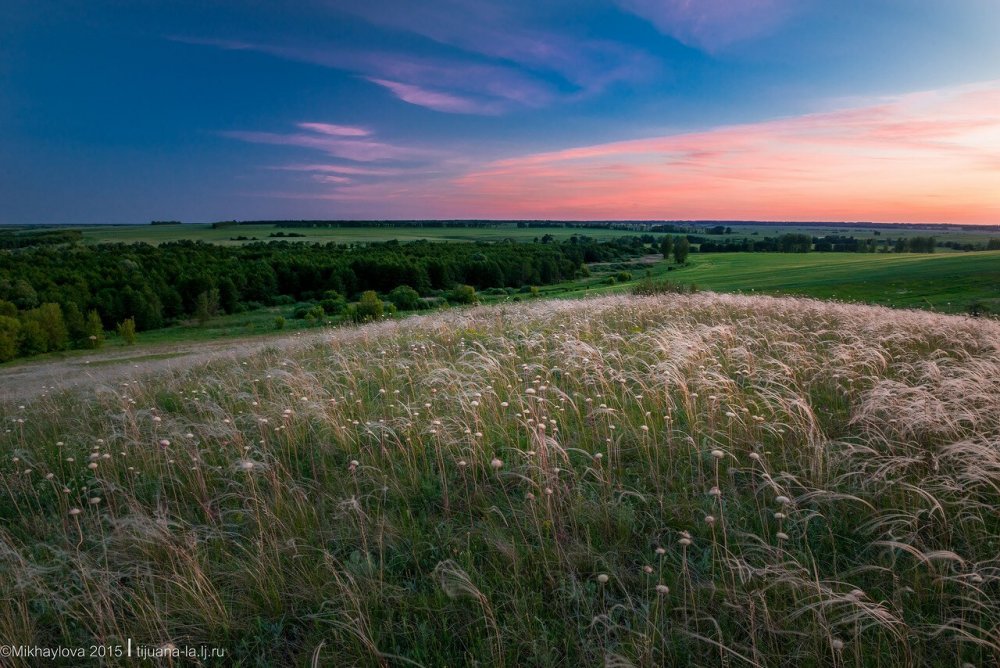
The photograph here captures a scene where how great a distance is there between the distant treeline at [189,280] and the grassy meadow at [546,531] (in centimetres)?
4544

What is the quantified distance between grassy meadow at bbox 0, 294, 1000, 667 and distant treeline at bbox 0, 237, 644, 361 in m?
45.4

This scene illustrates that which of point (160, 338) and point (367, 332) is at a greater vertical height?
point (367, 332)

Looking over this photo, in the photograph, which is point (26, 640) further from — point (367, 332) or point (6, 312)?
point (6, 312)

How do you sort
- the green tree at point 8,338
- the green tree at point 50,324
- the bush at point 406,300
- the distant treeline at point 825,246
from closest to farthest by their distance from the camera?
the green tree at point 8,338 < the green tree at point 50,324 < the bush at point 406,300 < the distant treeline at point 825,246

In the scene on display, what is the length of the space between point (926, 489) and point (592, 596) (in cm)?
265

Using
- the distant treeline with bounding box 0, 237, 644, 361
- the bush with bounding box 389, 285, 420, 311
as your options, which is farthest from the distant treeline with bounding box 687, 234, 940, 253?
the bush with bounding box 389, 285, 420, 311

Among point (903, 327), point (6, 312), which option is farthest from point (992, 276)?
point (6, 312)

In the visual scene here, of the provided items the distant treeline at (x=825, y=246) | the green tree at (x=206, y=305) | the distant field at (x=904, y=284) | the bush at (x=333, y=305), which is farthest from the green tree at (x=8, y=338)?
the distant treeline at (x=825, y=246)

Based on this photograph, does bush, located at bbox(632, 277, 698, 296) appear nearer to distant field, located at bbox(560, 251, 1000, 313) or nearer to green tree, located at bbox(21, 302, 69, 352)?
distant field, located at bbox(560, 251, 1000, 313)

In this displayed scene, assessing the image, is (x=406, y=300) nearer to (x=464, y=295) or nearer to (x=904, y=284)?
(x=464, y=295)

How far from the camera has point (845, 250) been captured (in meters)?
85.8

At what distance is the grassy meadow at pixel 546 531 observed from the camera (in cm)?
274

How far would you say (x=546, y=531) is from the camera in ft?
11.9

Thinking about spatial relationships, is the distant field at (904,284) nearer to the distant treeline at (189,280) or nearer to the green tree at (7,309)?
the distant treeline at (189,280)
